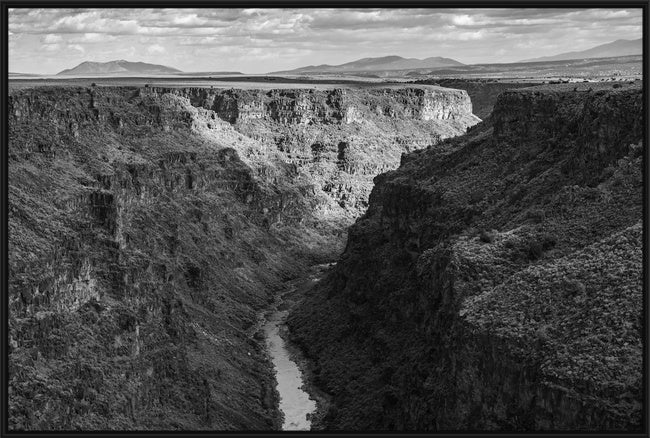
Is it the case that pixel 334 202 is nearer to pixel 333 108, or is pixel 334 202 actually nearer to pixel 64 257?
pixel 333 108

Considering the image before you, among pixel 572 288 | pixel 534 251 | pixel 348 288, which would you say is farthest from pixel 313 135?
pixel 572 288

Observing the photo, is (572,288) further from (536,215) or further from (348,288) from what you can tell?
(348,288)

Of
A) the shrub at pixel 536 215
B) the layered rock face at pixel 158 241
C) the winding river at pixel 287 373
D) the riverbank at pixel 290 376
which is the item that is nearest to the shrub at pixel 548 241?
the shrub at pixel 536 215

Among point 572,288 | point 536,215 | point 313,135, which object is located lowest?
point 313,135

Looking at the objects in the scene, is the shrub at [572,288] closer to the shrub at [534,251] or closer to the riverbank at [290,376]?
Answer: the shrub at [534,251]

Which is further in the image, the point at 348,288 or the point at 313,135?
the point at 313,135

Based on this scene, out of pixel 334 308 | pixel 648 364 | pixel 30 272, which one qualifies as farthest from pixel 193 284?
pixel 648 364

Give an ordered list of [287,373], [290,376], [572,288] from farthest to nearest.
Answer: [287,373] < [290,376] < [572,288]
